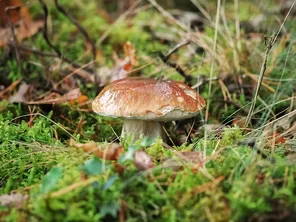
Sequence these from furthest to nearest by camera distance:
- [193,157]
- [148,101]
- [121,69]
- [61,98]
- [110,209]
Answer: [121,69]
[61,98]
[148,101]
[193,157]
[110,209]

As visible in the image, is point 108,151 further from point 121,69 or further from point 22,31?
point 22,31

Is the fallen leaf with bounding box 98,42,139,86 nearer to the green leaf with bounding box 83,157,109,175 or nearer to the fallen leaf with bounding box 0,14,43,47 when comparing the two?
the fallen leaf with bounding box 0,14,43,47

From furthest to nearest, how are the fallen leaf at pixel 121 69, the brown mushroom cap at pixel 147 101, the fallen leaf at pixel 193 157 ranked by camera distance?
1. the fallen leaf at pixel 121 69
2. the brown mushroom cap at pixel 147 101
3. the fallen leaf at pixel 193 157

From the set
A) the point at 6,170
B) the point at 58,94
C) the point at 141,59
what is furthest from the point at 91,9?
the point at 6,170

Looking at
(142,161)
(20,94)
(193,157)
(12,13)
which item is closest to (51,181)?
(142,161)

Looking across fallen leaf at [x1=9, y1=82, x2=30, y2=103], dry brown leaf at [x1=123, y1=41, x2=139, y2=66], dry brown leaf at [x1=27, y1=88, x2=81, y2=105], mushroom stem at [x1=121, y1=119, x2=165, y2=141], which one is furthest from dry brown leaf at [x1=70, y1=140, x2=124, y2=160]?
dry brown leaf at [x1=123, y1=41, x2=139, y2=66]

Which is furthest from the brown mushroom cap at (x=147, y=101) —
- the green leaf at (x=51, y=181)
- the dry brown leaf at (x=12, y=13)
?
the dry brown leaf at (x=12, y=13)

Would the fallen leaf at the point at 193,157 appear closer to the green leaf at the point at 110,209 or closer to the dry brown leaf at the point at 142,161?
the dry brown leaf at the point at 142,161
